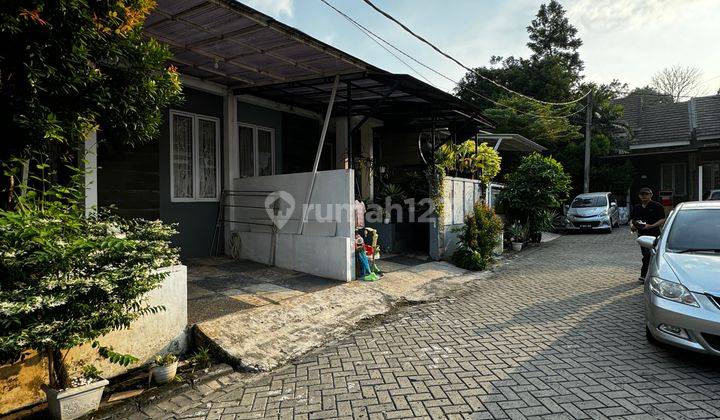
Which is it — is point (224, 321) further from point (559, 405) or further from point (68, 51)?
point (559, 405)

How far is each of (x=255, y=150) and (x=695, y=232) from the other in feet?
26.3

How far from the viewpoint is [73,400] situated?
10.3ft

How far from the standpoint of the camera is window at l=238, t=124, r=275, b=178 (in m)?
9.27

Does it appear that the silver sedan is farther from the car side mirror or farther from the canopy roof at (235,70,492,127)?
the canopy roof at (235,70,492,127)

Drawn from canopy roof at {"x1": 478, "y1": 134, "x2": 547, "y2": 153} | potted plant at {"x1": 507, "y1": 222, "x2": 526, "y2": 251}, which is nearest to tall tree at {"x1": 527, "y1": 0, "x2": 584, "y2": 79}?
canopy roof at {"x1": 478, "y1": 134, "x2": 547, "y2": 153}

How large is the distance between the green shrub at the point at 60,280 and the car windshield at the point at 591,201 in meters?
17.7

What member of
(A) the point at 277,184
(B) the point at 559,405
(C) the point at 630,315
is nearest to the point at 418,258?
(A) the point at 277,184

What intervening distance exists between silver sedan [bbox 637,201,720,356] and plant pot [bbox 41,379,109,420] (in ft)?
16.5

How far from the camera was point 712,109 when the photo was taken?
20.2m

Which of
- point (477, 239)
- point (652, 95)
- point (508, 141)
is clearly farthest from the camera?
point (652, 95)

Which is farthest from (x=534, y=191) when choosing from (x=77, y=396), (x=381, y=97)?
(x=77, y=396)

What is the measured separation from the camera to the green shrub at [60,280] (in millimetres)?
2695

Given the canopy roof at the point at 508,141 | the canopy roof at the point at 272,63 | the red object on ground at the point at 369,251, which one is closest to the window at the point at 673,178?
the canopy roof at the point at 508,141

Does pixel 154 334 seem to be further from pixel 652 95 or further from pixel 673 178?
pixel 652 95
